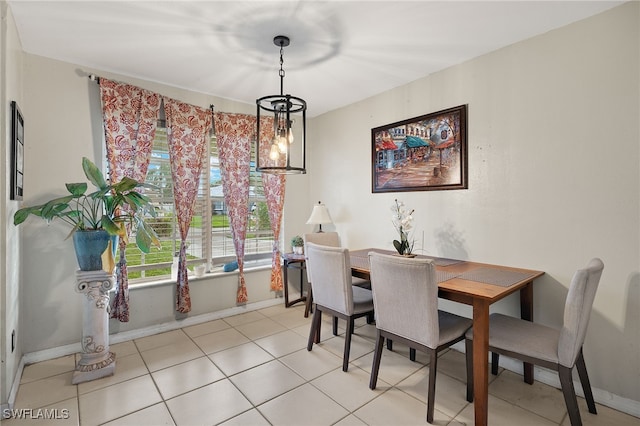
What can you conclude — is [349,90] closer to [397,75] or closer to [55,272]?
[397,75]

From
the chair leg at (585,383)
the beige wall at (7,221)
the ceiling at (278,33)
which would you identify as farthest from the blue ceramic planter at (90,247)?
the chair leg at (585,383)

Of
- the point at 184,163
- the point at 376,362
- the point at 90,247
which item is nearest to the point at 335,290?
the point at 376,362

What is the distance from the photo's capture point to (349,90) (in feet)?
11.1

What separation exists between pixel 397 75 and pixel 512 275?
2.08m

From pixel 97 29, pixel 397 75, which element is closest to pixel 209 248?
pixel 97 29

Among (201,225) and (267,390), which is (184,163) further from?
(267,390)

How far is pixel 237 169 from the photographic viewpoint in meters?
3.59

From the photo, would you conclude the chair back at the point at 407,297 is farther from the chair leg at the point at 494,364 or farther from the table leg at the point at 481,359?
the chair leg at the point at 494,364

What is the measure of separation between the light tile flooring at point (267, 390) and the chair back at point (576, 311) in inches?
20.2

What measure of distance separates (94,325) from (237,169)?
201cm

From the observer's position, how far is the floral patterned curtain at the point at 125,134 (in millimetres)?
2801

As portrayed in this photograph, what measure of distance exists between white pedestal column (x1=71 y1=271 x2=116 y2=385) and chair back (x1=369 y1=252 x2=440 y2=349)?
2.10m

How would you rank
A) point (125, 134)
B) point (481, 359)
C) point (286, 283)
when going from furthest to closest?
1. point (286, 283)
2. point (125, 134)
3. point (481, 359)

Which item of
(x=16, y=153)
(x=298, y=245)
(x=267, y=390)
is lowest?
(x=267, y=390)
